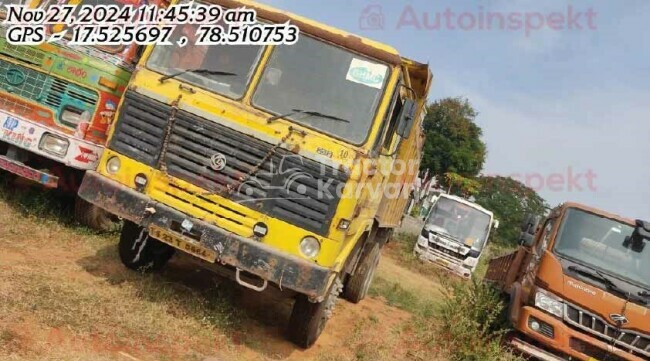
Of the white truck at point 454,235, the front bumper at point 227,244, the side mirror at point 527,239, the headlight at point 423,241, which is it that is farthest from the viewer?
the headlight at point 423,241

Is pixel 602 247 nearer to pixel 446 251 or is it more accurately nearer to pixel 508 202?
pixel 446 251

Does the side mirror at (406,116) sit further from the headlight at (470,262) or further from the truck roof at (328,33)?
the headlight at (470,262)

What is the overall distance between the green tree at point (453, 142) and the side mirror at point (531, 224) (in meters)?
23.8

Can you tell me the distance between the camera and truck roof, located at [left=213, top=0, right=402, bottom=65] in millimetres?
5410

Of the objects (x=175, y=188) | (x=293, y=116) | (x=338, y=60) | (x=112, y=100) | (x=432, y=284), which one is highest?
(x=338, y=60)

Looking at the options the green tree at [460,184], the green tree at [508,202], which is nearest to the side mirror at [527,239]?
the green tree at [460,184]

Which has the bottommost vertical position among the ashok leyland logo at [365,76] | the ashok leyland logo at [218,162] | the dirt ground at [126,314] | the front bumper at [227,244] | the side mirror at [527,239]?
the dirt ground at [126,314]

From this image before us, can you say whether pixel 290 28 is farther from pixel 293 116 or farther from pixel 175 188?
pixel 175 188

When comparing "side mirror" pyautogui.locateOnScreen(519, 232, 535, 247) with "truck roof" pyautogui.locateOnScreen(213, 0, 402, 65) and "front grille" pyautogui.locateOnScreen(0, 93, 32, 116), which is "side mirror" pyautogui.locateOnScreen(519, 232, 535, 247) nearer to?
"truck roof" pyautogui.locateOnScreen(213, 0, 402, 65)

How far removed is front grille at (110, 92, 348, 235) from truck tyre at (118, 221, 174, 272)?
98 centimetres

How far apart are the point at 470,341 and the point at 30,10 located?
6.73 meters

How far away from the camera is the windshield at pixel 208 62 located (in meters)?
5.36

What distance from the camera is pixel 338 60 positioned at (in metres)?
5.41

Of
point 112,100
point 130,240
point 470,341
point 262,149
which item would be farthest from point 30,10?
point 470,341
